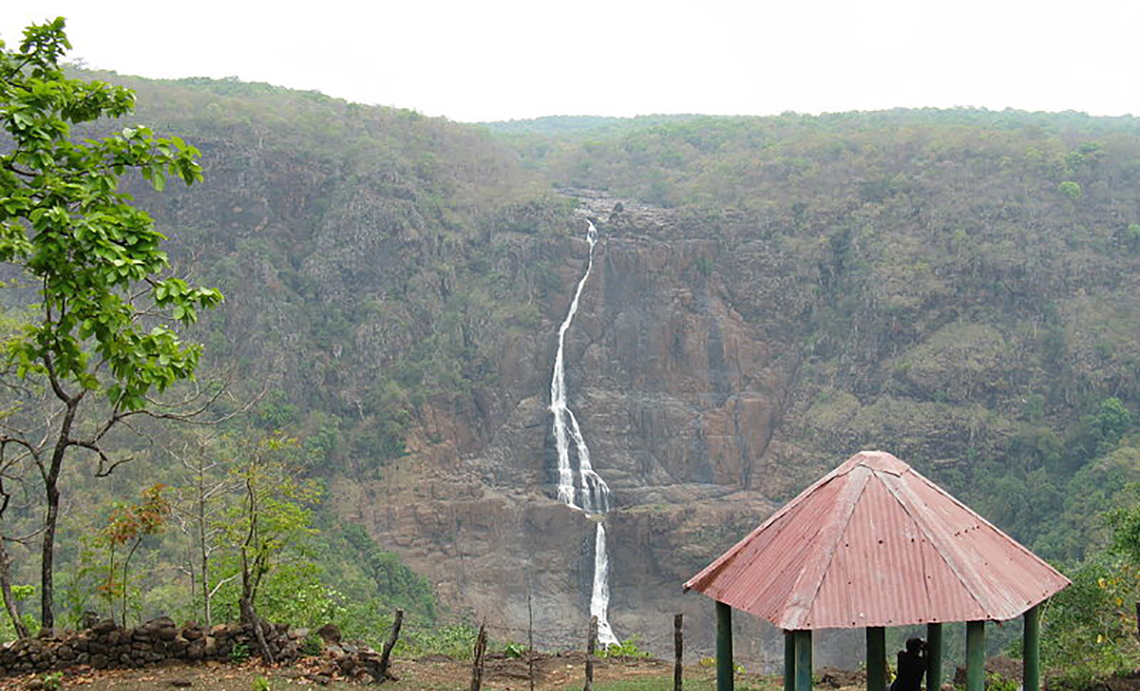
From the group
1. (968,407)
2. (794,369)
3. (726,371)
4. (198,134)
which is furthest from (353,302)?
(968,407)

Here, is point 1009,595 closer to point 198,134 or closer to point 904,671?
point 904,671

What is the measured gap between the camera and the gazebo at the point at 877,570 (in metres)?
5.70

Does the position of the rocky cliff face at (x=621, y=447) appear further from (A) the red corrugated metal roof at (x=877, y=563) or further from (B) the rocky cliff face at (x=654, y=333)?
(A) the red corrugated metal roof at (x=877, y=563)

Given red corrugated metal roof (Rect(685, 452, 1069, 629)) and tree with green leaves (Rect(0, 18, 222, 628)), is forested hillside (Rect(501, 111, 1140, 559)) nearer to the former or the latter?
red corrugated metal roof (Rect(685, 452, 1069, 629))

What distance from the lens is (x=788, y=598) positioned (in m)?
5.82

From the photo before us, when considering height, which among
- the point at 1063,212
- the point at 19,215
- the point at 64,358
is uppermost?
the point at 1063,212

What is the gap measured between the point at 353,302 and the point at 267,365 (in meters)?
6.30

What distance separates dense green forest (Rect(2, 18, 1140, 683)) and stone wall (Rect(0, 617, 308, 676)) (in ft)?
57.8

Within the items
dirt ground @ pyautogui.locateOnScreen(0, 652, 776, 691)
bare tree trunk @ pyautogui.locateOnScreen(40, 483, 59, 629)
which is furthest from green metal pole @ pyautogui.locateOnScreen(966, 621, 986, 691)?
bare tree trunk @ pyautogui.locateOnScreen(40, 483, 59, 629)

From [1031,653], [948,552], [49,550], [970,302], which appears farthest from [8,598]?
[970,302]

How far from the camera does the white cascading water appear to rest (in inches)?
1446

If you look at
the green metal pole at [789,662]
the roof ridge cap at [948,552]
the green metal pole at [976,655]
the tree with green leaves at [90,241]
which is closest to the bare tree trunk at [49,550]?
the tree with green leaves at [90,241]

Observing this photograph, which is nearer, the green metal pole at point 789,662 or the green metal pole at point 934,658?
the green metal pole at point 789,662

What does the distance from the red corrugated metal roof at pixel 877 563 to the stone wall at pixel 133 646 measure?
301 inches
